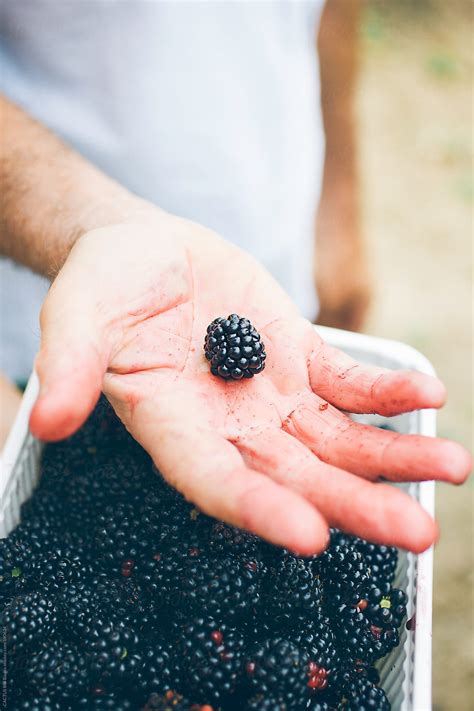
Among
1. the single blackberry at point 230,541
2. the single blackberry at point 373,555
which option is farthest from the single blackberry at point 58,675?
the single blackberry at point 373,555

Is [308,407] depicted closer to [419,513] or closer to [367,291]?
[419,513]

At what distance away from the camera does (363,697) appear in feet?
3.96

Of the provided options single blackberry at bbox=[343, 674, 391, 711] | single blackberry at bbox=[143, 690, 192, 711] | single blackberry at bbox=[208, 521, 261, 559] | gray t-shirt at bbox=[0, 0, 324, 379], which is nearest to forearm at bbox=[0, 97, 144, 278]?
gray t-shirt at bbox=[0, 0, 324, 379]

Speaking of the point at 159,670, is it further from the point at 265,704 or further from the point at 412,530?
the point at 412,530

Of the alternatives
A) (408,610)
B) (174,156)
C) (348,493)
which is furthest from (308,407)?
(174,156)

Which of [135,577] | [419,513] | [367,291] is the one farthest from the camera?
[367,291]

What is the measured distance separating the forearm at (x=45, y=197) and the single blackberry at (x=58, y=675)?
802mm

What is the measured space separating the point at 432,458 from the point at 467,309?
102 inches

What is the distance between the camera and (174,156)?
192cm

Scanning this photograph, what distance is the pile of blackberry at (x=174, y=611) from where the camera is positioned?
1.15 metres

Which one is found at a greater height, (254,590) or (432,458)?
(432,458)

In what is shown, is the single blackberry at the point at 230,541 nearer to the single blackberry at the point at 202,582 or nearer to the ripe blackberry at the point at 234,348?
the single blackberry at the point at 202,582

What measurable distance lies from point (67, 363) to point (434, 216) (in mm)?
3271

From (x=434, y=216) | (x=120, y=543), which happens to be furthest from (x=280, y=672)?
(x=434, y=216)
